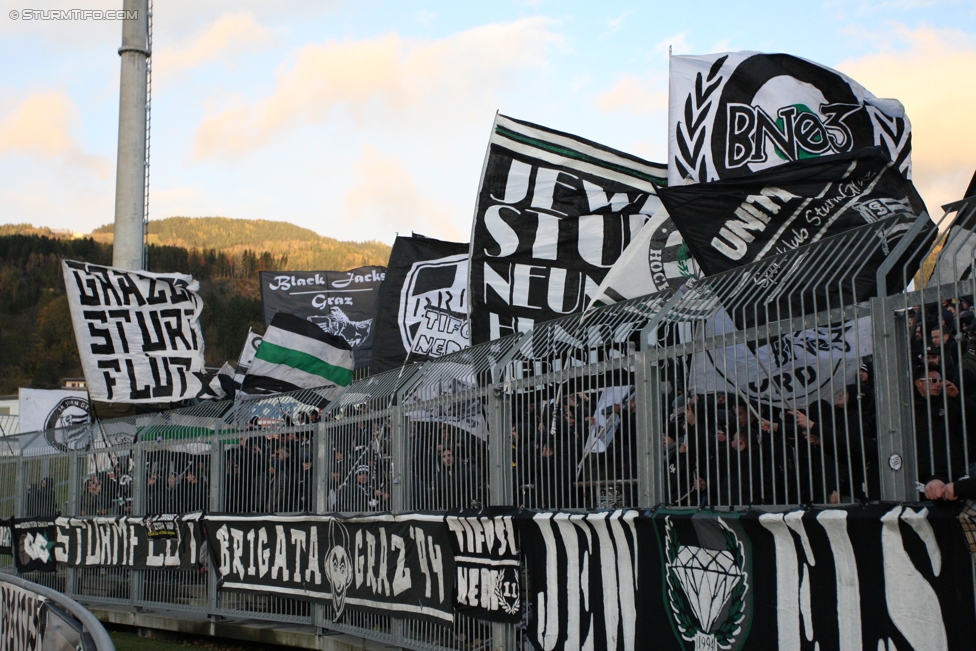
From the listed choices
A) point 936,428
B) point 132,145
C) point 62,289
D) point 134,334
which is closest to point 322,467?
point 134,334

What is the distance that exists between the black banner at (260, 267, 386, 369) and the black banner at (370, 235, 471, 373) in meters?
4.75

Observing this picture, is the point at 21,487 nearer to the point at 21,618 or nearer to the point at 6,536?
the point at 6,536

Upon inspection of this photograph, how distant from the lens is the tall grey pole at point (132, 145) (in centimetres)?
2534

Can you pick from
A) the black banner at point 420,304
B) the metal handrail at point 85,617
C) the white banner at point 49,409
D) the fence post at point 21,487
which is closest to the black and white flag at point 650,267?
the metal handrail at point 85,617

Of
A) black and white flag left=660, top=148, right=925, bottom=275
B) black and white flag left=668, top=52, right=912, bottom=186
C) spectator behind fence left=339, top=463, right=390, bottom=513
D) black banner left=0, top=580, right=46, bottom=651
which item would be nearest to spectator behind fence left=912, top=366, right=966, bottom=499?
black and white flag left=660, top=148, right=925, bottom=275

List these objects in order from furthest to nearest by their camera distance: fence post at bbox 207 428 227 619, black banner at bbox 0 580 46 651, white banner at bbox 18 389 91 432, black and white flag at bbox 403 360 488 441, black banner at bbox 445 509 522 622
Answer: white banner at bbox 18 389 91 432 → fence post at bbox 207 428 227 619 → black and white flag at bbox 403 360 488 441 → black banner at bbox 445 509 522 622 → black banner at bbox 0 580 46 651

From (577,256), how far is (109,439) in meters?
8.00

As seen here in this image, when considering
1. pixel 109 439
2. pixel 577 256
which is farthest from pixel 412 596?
pixel 109 439

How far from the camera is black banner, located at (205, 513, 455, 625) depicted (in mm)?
9172

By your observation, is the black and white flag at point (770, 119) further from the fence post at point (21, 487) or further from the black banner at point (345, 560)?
the fence post at point (21, 487)

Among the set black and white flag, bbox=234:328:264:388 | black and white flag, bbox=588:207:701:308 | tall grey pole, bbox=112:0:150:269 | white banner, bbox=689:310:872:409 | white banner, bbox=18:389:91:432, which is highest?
Result: tall grey pole, bbox=112:0:150:269

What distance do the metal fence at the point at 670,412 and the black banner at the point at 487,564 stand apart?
0.20 meters

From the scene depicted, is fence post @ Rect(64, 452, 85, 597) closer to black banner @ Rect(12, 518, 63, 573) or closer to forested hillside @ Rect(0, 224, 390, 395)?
black banner @ Rect(12, 518, 63, 573)

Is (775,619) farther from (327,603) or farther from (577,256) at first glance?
(577,256)
